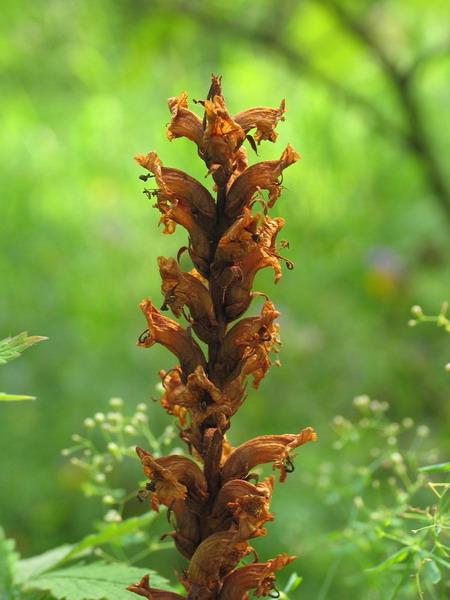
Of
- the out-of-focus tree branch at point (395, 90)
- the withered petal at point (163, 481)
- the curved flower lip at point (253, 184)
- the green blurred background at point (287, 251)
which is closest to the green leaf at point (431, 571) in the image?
the withered petal at point (163, 481)

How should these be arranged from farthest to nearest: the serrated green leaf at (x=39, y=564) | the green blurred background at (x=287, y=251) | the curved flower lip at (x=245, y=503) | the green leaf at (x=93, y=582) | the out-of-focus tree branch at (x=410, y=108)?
A: the out-of-focus tree branch at (x=410, y=108)
the green blurred background at (x=287, y=251)
the serrated green leaf at (x=39, y=564)
the green leaf at (x=93, y=582)
the curved flower lip at (x=245, y=503)

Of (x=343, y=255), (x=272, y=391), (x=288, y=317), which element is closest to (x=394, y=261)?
(x=343, y=255)

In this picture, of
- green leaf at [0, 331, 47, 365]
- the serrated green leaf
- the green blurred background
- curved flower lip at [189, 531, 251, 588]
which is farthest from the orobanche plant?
the green blurred background

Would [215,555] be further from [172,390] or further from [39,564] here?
[39,564]

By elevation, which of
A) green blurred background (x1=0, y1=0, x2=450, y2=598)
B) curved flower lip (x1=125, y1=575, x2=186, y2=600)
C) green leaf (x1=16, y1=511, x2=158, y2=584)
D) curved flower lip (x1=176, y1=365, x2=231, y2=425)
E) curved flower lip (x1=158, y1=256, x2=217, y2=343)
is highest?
green blurred background (x1=0, y1=0, x2=450, y2=598)

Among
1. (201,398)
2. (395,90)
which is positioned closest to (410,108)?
(395,90)

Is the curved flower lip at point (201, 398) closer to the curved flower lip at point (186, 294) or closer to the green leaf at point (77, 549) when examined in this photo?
the curved flower lip at point (186, 294)

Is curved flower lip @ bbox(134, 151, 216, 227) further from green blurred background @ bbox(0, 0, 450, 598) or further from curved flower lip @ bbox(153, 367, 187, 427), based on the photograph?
green blurred background @ bbox(0, 0, 450, 598)
